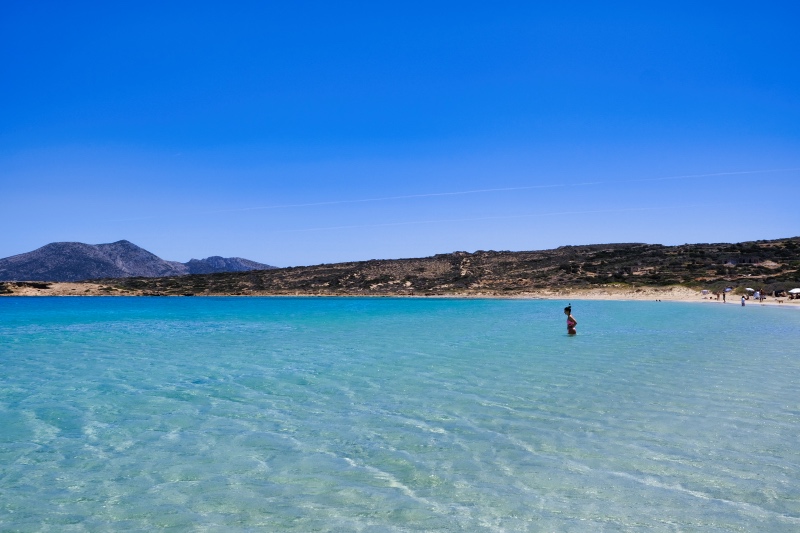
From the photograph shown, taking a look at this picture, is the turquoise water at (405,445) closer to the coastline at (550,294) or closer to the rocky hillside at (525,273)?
the coastline at (550,294)

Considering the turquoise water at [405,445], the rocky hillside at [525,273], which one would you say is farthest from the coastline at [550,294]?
the turquoise water at [405,445]

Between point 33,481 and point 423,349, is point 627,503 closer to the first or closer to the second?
point 33,481

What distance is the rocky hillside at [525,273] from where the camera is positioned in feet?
271

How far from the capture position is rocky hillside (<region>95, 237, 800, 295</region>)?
82.7 m

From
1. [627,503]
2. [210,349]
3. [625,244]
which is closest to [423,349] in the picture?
[210,349]

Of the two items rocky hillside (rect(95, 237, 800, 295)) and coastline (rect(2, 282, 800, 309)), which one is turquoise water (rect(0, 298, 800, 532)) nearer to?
coastline (rect(2, 282, 800, 309))

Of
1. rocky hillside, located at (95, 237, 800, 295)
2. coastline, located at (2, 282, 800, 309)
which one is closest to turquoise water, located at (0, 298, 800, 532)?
coastline, located at (2, 282, 800, 309)

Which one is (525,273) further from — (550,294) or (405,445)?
(405,445)

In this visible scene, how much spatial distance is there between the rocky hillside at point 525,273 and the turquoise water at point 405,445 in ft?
214

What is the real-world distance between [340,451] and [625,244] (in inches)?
4852

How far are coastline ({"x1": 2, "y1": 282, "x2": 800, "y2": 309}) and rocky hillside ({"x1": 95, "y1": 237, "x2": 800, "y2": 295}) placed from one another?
1561mm

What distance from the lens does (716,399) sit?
1111cm

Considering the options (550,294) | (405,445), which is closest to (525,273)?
(550,294)

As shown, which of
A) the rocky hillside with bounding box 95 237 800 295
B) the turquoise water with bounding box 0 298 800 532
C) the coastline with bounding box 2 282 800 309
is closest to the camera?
the turquoise water with bounding box 0 298 800 532
